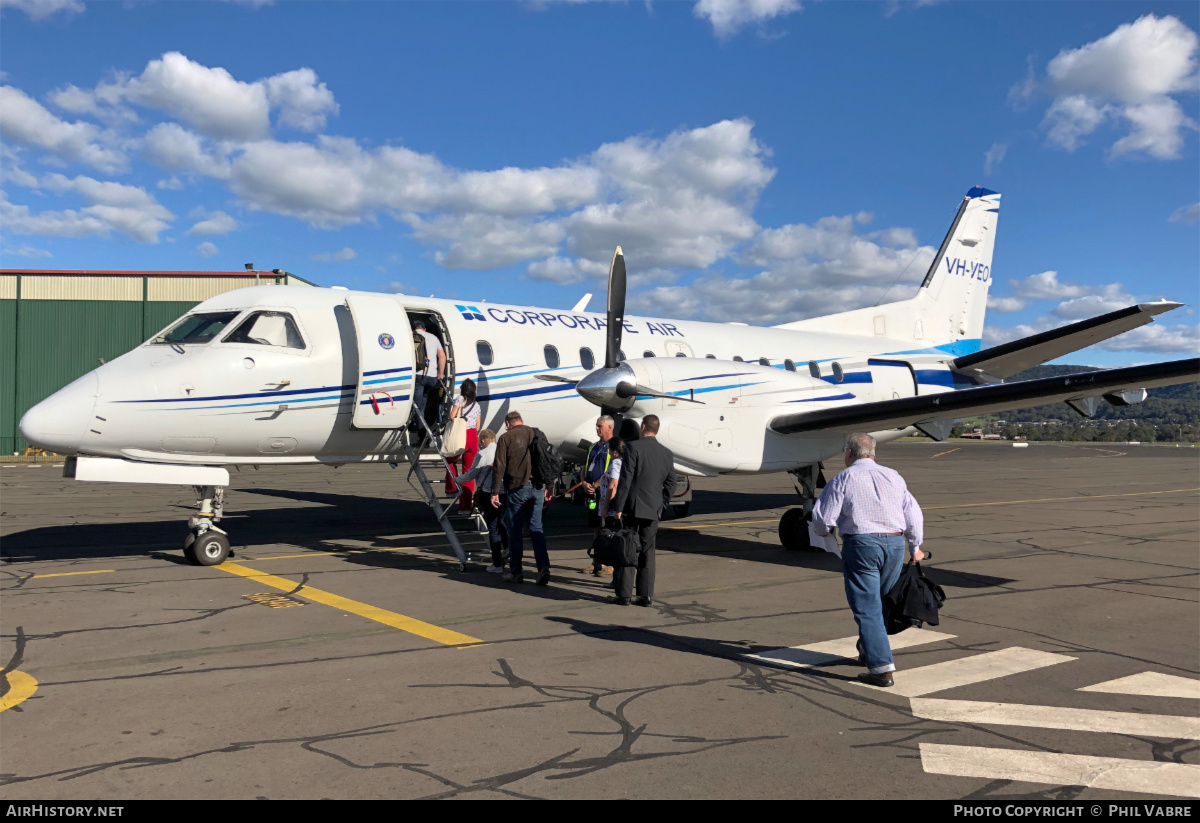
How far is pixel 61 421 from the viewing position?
853 centimetres

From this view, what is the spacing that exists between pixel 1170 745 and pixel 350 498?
16.5 meters

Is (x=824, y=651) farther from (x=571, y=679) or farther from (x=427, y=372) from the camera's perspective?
(x=427, y=372)

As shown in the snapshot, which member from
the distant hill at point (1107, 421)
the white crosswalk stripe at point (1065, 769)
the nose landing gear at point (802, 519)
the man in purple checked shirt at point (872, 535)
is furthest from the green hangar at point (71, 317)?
the white crosswalk stripe at point (1065, 769)

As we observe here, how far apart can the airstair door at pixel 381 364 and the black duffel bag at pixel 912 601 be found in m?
6.74

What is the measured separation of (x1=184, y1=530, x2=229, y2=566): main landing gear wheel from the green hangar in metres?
29.1

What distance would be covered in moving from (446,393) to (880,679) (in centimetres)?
705

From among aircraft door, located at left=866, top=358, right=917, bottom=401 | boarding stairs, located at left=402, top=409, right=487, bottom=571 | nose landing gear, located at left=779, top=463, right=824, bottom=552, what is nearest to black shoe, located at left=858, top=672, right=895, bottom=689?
boarding stairs, located at left=402, top=409, right=487, bottom=571

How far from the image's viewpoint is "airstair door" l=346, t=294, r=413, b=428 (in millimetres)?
10234

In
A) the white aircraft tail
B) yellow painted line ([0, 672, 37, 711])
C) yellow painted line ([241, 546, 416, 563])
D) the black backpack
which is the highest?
the white aircraft tail

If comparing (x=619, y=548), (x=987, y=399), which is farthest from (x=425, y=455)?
(x=987, y=399)

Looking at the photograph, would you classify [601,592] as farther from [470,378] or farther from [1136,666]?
[1136,666]

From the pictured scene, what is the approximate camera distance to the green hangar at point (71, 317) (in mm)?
36750

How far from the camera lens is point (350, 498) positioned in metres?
18.6

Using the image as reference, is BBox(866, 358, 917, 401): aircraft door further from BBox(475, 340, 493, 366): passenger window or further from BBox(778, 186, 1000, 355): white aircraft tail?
BBox(475, 340, 493, 366): passenger window
